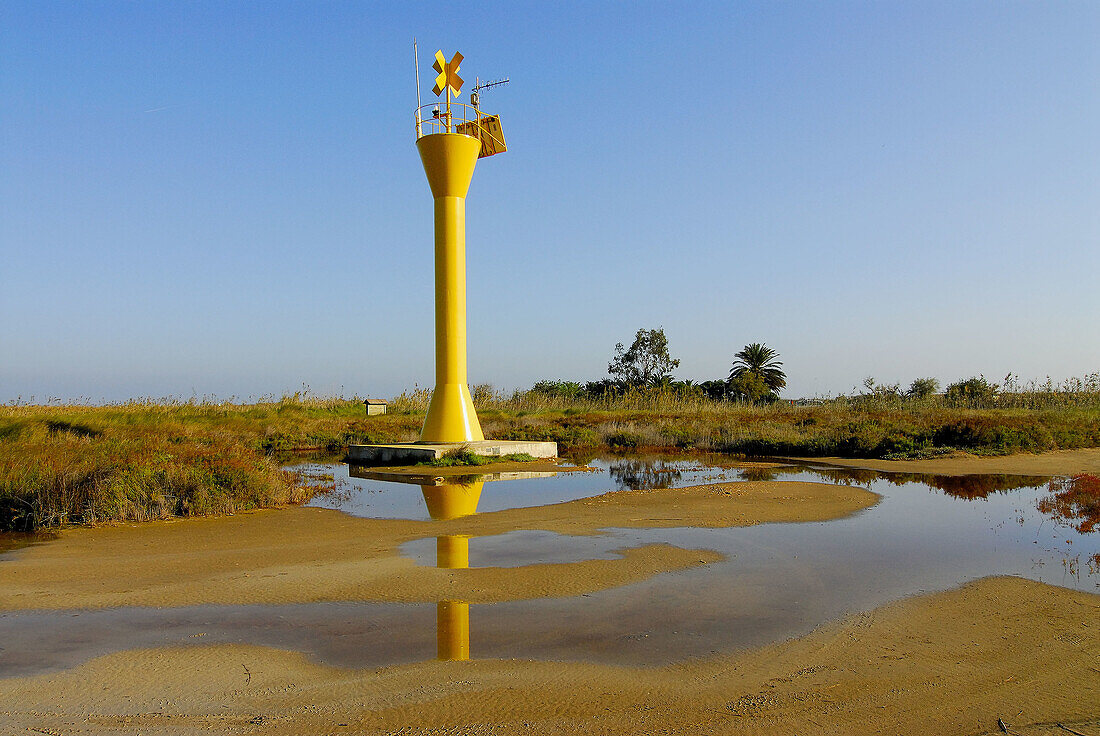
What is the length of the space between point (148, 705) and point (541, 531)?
687cm

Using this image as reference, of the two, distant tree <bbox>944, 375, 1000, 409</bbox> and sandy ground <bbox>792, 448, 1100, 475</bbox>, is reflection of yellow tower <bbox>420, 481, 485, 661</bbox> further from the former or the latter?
distant tree <bbox>944, 375, 1000, 409</bbox>

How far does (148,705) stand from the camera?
518cm

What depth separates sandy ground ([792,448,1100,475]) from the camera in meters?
20.1

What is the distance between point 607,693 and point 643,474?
14.8m

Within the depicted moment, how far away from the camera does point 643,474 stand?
20.1 meters

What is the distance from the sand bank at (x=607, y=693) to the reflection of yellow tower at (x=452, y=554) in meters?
0.47

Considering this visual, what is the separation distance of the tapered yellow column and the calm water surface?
23.3ft

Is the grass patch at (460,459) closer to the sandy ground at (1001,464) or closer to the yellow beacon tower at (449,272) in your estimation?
the yellow beacon tower at (449,272)

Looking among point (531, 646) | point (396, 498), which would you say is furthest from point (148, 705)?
point (396, 498)

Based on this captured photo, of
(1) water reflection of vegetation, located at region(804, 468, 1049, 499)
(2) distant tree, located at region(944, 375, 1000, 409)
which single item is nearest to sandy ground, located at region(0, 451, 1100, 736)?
(1) water reflection of vegetation, located at region(804, 468, 1049, 499)

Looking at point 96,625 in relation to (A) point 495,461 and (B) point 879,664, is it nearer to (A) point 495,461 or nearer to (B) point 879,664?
(B) point 879,664

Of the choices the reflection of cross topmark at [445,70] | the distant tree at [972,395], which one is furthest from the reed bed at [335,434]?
the reflection of cross topmark at [445,70]

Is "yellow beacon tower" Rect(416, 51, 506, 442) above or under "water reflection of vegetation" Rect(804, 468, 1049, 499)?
above

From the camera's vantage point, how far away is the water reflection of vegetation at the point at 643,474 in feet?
58.1
